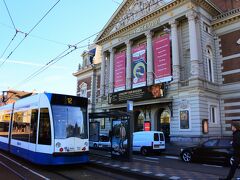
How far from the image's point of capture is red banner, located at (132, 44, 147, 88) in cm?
3159

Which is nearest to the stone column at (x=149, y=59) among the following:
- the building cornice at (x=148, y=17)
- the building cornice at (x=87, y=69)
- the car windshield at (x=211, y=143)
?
the building cornice at (x=148, y=17)

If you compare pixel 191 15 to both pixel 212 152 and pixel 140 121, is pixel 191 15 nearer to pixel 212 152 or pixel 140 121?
pixel 140 121

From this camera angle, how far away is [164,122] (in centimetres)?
2969

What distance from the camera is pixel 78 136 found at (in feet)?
36.9

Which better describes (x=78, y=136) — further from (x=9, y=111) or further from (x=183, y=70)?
(x=183, y=70)

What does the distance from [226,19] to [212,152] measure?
61.4 ft

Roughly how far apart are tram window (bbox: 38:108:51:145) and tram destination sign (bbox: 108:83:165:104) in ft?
59.4

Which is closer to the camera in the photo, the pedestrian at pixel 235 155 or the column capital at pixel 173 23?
the pedestrian at pixel 235 155

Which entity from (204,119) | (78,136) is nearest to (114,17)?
(204,119)

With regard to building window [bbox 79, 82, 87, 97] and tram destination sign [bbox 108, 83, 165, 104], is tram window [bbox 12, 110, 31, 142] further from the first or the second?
building window [bbox 79, 82, 87, 97]

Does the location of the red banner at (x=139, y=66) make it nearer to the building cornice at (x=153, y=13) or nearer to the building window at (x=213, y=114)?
the building cornice at (x=153, y=13)

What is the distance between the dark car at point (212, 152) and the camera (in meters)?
13.9

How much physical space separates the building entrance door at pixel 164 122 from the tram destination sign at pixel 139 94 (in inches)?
114

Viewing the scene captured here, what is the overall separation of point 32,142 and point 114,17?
28.6 m
